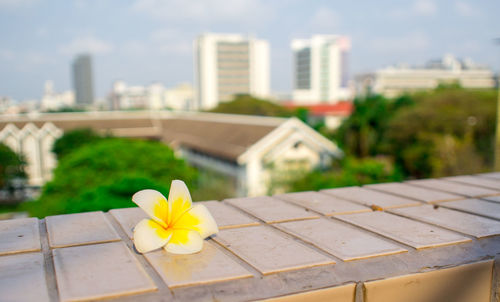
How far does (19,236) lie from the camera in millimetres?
1113

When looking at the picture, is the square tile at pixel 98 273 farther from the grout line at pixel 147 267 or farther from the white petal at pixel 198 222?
the white petal at pixel 198 222

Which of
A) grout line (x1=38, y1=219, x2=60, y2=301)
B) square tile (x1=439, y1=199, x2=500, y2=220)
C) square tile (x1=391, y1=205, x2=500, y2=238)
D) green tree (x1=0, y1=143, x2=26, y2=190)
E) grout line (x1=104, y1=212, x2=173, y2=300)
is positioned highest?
grout line (x1=38, y1=219, x2=60, y2=301)

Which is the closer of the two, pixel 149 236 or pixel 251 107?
pixel 149 236

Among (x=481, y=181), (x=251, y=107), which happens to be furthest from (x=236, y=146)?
(x=251, y=107)

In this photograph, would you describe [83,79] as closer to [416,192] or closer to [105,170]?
[105,170]

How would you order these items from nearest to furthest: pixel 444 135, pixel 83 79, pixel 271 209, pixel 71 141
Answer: pixel 271 209 → pixel 444 135 → pixel 71 141 → pixel 83 79

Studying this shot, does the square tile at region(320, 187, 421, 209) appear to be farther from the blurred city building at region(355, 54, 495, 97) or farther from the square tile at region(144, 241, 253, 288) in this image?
the blurred city building at region(355, 54, 495, 97)

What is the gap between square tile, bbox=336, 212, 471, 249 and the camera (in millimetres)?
1064

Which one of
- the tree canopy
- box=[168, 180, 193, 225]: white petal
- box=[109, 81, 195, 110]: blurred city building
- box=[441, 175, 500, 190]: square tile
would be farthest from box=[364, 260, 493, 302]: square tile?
box=[109, 81, 195, 110]: blurred city building

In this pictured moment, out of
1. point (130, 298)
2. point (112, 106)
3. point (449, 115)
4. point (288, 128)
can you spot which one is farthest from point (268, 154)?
point (112, 106)

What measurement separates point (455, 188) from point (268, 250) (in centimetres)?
100

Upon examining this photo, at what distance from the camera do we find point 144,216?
1334 mm

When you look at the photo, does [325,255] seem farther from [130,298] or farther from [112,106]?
[112,106]

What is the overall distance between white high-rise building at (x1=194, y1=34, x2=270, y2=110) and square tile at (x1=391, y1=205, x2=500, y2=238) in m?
73.4
